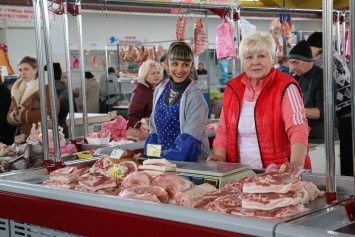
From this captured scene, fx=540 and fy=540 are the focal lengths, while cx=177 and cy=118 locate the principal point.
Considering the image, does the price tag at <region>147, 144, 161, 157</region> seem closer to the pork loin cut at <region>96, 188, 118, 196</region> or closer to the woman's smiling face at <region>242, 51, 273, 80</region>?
the pork loin cut at <region>96, 188, 118, 196</region>

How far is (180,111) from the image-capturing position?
3.94 m

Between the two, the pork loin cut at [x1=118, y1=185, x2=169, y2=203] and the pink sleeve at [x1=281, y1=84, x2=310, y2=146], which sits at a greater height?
the pink sleeve at [x1=281, y1=84, x2=310, y2=146]

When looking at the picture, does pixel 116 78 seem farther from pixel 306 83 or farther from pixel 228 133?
pixel 228 133

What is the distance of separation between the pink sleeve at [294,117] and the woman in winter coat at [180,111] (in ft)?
2.35

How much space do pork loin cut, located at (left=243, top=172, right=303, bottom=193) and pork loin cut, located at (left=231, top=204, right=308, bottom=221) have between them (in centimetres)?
10

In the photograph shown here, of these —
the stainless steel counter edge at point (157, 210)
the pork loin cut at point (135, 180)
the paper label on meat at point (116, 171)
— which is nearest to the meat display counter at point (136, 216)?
the stainless steel counter edge at point (157, 210)

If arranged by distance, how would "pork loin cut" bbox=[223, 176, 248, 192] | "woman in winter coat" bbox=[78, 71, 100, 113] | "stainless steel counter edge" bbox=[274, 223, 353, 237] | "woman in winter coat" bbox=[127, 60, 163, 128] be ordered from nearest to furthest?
1. "stainless steel counter edge" bbox=[274, 223, 353, 237]
2. "pork loin cut" bbox=[223, 176, 248, 192]
3. "woman in winter coat" bbox=[127, 60, 163, 128]
4. "woman in winter coat" bbox=[78, 71, 100, 113]

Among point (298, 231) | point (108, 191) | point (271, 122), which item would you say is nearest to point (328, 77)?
point (298, 231)

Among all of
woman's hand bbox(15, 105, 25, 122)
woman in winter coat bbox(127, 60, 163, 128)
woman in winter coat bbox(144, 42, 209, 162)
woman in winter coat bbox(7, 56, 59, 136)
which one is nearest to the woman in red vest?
woman in winter coat bbox(144, 42, 209, 162)

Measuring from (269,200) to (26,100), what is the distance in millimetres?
5160

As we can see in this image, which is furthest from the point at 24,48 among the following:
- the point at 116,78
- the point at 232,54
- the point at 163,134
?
the point at 163,134

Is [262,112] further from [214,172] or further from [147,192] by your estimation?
[147,192]

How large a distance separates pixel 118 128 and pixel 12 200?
2609 millimetres

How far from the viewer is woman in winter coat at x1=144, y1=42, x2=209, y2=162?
3789mm
